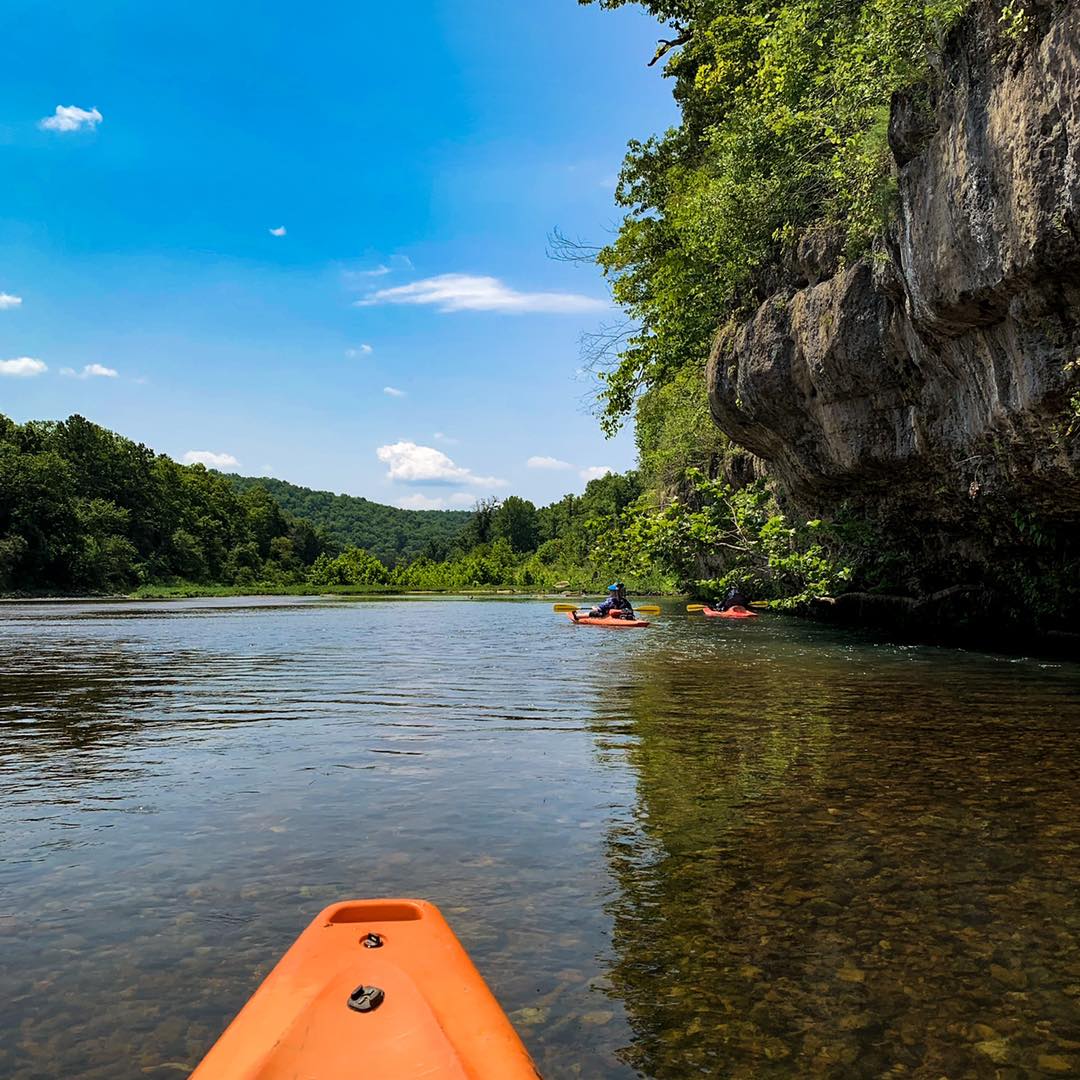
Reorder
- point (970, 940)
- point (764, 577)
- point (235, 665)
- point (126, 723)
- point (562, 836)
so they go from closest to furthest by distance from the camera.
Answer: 1. point (970, 940)
2. point (562, 836)
3. point (126, 723)
4. point (235, 665)
5. point (764, 577)

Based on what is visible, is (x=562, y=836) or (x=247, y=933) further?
(x=562, y=836)

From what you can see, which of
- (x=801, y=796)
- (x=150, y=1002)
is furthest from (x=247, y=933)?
(x=801, y=796)

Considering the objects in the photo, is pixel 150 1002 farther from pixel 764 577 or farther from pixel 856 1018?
pixel 764 577

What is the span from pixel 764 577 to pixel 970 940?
72.2 feet

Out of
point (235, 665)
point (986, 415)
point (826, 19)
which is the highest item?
point (826, 19)

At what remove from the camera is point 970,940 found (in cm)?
390

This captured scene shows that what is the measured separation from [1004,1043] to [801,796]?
10.4ft

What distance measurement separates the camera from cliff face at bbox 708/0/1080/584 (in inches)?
332

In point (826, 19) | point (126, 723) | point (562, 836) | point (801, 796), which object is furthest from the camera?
point (826, 19)

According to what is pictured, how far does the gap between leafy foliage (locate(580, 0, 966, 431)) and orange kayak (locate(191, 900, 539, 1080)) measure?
35.6ft

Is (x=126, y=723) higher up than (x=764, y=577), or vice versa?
(x=764, y=577)

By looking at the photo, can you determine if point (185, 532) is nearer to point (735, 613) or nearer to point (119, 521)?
point (119, 521)

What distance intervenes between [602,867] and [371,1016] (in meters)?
2.23

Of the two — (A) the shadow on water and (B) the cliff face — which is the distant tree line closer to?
(B) the cliff face
